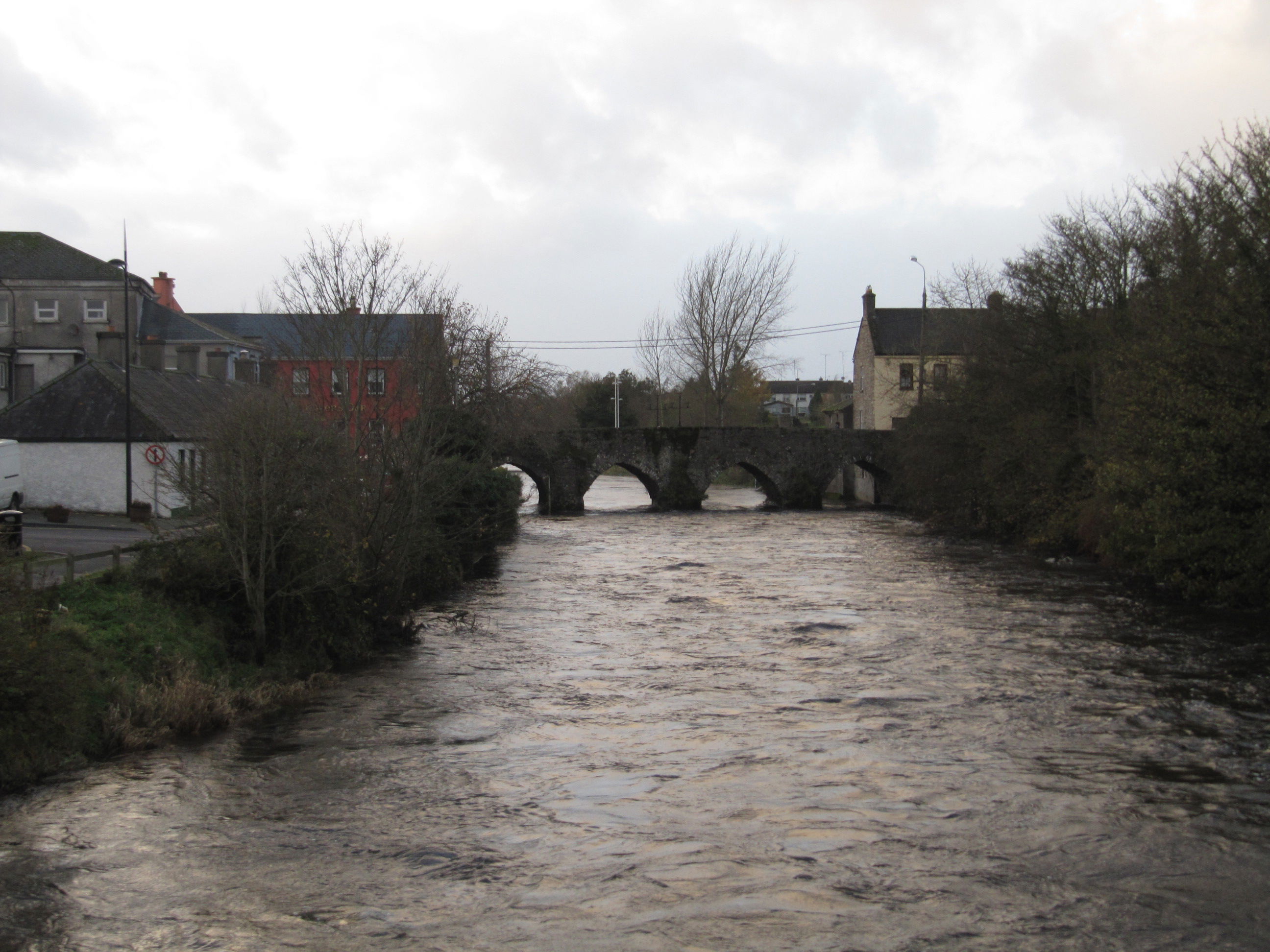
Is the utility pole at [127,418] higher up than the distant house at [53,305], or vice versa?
the distant house at [53,305]

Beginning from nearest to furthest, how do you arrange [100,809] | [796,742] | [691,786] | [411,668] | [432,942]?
[432,942] → [100,809] → [691,786] → [796,742] → [411,668]

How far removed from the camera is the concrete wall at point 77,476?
29656mm

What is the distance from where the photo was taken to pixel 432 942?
7387mm

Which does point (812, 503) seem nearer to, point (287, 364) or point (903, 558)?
point (903, 558)

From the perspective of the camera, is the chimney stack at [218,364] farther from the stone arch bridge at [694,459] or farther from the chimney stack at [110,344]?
the stone arch bridge at [694,459]

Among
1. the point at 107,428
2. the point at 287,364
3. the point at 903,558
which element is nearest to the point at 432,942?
the point at 903,558

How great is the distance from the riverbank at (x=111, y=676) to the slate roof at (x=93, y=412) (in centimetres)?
1585

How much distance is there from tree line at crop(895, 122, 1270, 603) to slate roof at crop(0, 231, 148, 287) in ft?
115

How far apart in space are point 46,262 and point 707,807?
47.0m

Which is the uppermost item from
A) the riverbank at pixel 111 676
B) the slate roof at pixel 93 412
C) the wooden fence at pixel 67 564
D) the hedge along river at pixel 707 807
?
the slate roof at pixel 93 412

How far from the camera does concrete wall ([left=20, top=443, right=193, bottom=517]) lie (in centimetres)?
2966

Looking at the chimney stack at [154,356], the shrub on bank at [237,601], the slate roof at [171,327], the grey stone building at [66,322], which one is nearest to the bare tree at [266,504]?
the shrub on bank at [237,601]

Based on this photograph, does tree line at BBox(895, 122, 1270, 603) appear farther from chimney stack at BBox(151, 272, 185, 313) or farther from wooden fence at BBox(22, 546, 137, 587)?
chimney stack at BBox(151, 272, 185, 313)

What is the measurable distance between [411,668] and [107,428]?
1837 cm
